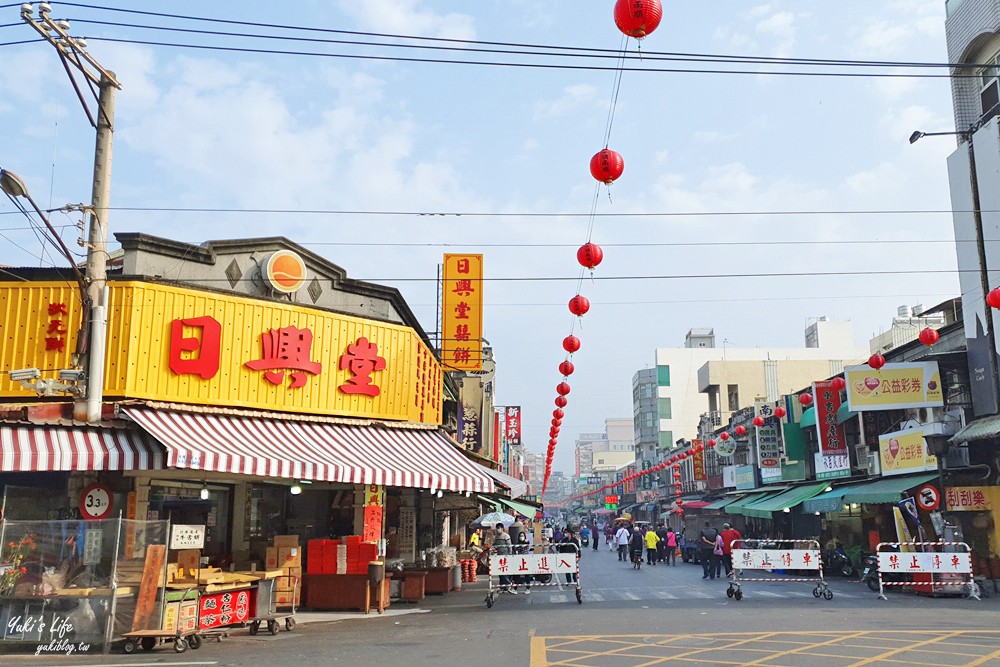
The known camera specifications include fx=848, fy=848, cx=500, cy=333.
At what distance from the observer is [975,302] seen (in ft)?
77.1

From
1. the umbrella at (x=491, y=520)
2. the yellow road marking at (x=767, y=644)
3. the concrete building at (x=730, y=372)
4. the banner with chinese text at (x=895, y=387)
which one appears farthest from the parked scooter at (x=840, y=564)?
the concrete building at (x=730, y=372)

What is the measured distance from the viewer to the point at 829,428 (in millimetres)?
30219

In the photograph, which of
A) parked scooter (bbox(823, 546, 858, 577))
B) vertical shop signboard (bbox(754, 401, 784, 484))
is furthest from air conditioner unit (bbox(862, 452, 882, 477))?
vertical shop signboard (bbox(754, 401, 784, 484))

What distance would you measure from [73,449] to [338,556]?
228 inches

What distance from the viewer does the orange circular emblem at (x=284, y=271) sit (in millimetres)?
18578

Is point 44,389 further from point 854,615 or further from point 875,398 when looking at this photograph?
point 875,398

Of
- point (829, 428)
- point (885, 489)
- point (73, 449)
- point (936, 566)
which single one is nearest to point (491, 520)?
point (829, 428)

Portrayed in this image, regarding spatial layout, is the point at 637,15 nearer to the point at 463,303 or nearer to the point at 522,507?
the point at 463,303

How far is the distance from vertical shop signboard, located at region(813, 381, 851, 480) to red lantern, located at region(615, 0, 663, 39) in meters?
23.2

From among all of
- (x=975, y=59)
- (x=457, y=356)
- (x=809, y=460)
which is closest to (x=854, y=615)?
(x=457, y=356)

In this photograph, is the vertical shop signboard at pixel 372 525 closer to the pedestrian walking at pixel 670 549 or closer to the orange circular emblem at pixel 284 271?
the orange circular emblem at pixel 284 271

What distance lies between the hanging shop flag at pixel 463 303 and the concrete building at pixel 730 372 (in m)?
34.2

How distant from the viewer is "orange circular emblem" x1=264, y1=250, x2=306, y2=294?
61.0 ft

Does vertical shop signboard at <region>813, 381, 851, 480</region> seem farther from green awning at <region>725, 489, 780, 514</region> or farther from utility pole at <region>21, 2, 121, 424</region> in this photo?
utility pole at <region>21, 2, 121, 424</region>
